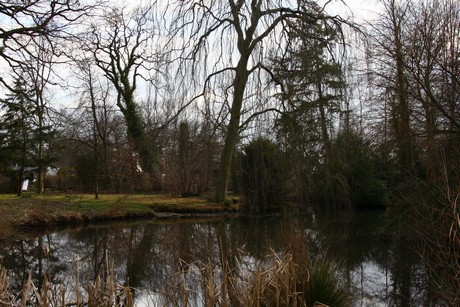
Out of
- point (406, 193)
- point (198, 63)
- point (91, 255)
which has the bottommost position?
point (91, 255)

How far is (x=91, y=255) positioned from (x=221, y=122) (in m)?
4.28

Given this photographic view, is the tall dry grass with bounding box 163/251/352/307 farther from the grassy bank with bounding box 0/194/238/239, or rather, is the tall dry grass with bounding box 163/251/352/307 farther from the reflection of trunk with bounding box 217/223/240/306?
the grassy bank with bounding box 0/194/238/239

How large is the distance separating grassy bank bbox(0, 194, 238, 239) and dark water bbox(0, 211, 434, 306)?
1.15m

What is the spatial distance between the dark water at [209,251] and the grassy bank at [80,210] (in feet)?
3.76

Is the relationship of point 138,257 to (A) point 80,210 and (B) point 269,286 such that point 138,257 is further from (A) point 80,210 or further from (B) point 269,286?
(A) point 80,210

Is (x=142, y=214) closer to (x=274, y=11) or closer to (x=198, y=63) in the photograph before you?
(x=198, y=63)

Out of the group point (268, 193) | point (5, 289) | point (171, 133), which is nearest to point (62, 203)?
point (268, 193)

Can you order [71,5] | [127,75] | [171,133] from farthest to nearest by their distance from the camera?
[127,75], [71,5], [171,133]

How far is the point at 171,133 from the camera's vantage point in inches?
327

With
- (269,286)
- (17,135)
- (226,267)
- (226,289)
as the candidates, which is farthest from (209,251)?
(17,135)

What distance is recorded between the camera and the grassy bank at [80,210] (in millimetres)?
13164

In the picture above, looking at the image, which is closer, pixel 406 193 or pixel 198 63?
pixel 198 63

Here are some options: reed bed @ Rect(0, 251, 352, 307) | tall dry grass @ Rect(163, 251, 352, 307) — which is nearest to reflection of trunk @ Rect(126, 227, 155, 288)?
reed bed @ Rect(0, 251, 352, 307)

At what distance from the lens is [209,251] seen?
27.5 ft
